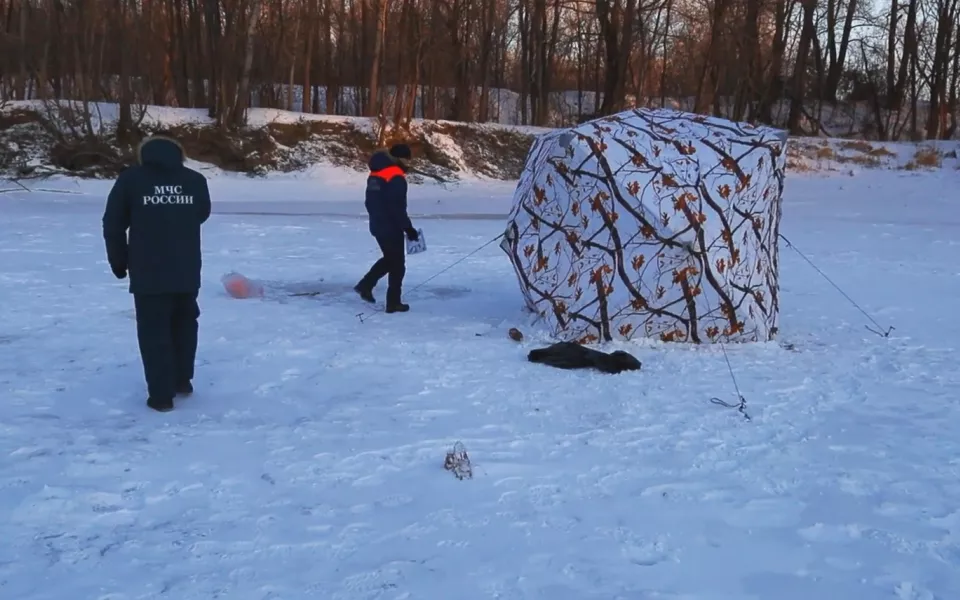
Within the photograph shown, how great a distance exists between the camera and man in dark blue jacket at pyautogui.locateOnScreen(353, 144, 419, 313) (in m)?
9.00

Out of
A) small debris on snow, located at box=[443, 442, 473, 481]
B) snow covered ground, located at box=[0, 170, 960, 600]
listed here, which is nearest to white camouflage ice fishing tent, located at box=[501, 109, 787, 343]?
snow covered ground, located at box=[0, 170, 960, 600]

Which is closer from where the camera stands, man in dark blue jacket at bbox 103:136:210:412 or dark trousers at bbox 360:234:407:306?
man in dark blue jacket at bbox 103:136:210:412

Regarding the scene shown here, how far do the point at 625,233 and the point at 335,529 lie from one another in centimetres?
446

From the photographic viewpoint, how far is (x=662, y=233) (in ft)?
25.3

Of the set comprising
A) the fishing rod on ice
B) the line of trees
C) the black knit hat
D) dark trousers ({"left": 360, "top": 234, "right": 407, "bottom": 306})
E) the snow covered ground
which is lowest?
the snow covered ground

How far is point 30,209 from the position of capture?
18.8 metres

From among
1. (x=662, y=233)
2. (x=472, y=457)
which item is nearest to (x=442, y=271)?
(x=662, y=233)

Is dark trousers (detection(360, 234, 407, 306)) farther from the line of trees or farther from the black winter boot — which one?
the line of trees

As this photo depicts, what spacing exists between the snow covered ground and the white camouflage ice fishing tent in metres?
0.35

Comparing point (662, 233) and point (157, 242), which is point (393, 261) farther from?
point (157, 242)

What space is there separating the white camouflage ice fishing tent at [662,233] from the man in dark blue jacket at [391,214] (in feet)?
5.45

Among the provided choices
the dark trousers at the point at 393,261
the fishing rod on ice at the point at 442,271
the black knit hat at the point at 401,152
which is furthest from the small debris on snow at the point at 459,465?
the black knit hat at the point at 401,152

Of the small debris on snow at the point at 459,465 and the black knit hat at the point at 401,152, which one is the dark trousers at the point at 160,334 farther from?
the black knit hat at the point at 401,152

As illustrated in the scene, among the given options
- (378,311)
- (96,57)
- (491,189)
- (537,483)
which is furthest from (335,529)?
(96,57)
